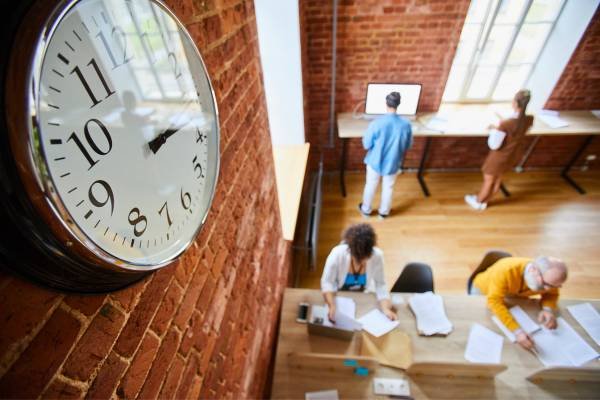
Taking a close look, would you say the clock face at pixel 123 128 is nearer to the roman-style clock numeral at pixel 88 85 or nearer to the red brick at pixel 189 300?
the roman-style clock numeral at pixel 88 85

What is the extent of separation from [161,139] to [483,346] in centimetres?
217

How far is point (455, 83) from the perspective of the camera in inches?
157

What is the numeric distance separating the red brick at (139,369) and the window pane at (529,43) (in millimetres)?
4797

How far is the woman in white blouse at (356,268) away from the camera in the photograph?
6.81 ft

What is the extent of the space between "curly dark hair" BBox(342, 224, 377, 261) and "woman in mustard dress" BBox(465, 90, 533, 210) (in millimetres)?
2292

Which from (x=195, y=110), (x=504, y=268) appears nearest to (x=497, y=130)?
(x=504, y=268)

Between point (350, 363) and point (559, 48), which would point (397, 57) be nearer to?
point (559, 48)

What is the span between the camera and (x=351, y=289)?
244cm

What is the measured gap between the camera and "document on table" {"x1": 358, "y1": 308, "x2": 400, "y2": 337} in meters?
1.92

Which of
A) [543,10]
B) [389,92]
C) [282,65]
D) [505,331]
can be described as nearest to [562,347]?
[505,331]

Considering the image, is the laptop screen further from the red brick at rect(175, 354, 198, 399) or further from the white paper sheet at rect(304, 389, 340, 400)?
the red brick at rect(175, 354, 198, 399)

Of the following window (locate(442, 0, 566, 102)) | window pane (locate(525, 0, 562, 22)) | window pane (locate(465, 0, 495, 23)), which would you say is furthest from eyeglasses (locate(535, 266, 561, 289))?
window pane (locate(525, 0, 562, 22))

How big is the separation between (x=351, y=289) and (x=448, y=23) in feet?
10.3

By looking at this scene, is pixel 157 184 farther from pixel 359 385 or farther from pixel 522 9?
pixel 522 9
